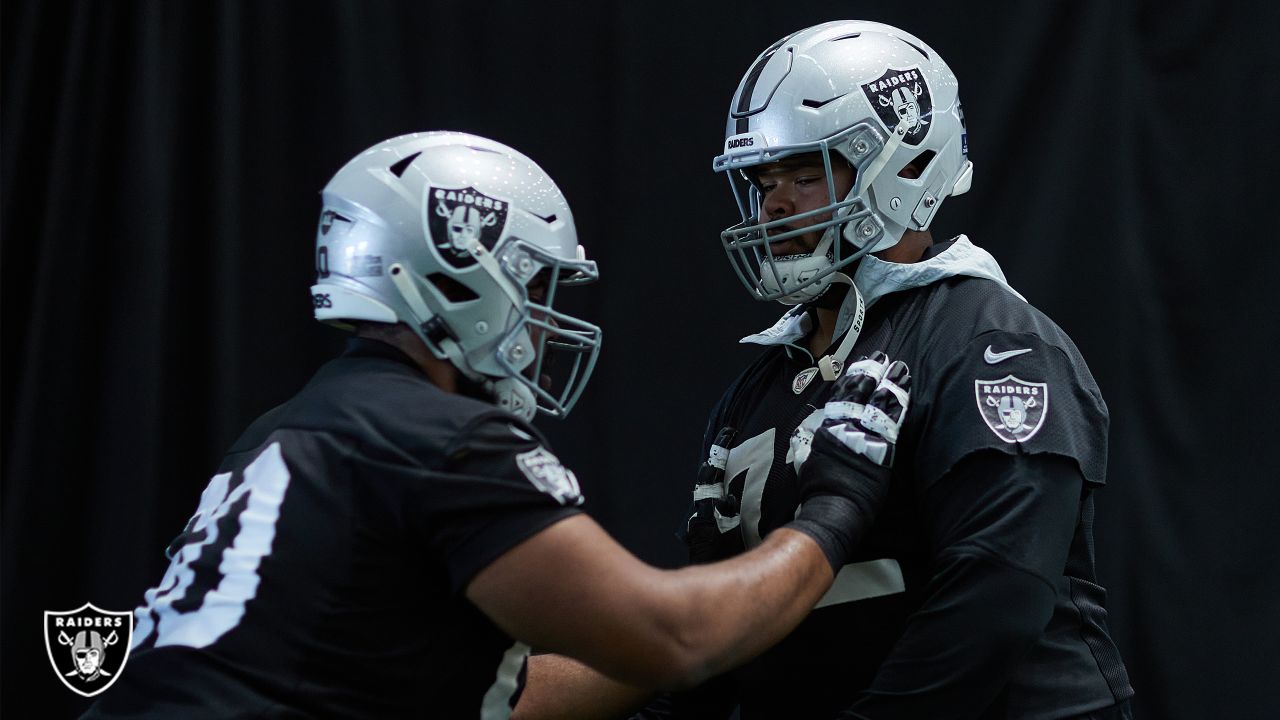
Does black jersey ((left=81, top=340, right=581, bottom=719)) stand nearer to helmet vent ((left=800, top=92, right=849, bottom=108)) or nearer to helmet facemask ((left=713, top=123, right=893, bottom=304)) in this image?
helmet facemask ((left=713, top=123, right=893, bottom=304))

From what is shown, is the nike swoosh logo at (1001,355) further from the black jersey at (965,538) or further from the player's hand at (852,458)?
the player's hand at (852,458)

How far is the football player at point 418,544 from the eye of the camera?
1449mm

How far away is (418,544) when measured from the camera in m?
1.50

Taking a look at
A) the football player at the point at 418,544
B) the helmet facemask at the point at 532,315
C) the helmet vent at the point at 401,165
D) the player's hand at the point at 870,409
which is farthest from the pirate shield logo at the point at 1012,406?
the helmet vent at the point at 401,165

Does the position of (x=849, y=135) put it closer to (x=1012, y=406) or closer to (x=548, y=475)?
(x=1012, y=406)

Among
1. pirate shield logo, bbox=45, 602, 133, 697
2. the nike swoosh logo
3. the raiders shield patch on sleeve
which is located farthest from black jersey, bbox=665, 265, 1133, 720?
pirate shield logo, bbox=45, 602, 133, 697

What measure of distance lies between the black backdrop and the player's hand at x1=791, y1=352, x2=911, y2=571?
1.24m

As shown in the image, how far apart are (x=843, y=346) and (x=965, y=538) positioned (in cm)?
42

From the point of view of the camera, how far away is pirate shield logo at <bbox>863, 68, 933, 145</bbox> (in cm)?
202

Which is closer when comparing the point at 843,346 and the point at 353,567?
the point at 353,567

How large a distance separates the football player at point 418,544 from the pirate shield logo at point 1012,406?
26cm

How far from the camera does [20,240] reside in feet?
9.45

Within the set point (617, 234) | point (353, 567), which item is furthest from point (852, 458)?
point (617, 234)

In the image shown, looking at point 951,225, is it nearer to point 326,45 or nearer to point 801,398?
point 801,398
